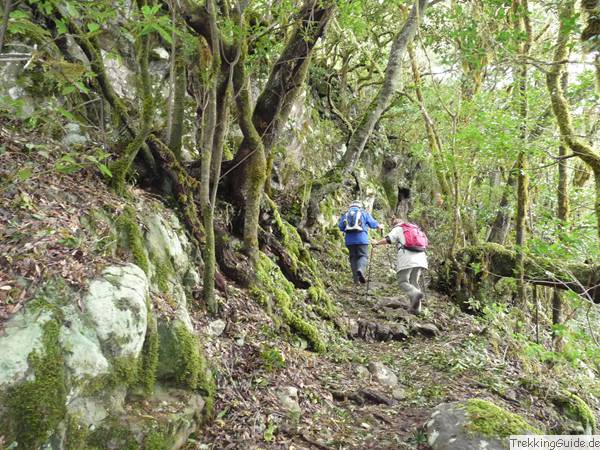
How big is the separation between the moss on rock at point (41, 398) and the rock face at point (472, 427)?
3505mm

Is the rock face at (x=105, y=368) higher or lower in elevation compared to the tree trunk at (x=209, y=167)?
lower

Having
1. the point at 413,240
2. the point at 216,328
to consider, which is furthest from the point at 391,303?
the point at 216,328

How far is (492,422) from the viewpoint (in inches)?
152

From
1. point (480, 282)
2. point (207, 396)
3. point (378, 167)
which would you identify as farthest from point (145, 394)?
point (378, 167)

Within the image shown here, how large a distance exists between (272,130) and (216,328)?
369 centimetres

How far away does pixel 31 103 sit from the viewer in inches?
183

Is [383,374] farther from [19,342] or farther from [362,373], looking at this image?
[19,342]

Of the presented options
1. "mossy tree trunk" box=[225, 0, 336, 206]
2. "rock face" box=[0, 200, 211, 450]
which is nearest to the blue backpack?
"mossy tree trunk" box=[225, 0, 336, 206]

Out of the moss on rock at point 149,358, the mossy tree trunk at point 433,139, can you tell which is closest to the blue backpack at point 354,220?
the mossy tree trunk at point 433,139

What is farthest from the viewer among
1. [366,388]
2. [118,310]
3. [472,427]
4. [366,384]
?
[366,384]

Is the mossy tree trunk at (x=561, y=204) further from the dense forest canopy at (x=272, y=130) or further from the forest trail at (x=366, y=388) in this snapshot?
the forest trail at (x=366, y=388)

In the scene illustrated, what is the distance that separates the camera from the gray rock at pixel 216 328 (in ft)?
14.9

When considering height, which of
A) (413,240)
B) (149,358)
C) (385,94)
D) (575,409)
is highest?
(385,94)

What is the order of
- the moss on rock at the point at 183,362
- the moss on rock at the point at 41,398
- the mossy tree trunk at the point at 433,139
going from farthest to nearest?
the mossy tree trunk at the point at 433,139 → the moss on rock at the point at 183,362 → the moss on rock at the point at 41,398
